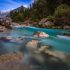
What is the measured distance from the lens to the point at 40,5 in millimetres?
115062

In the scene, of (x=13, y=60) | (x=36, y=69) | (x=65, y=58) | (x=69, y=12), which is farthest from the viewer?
(x=69, y=12)

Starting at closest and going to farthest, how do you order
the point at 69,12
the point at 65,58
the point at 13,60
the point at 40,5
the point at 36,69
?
the point at 36,69 → the point at 13,60 → the point at 65,58 → the point at 69,12 → the point at 40,5

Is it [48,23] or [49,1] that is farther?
[49,1]

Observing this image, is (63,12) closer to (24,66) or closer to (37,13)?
(37,13)

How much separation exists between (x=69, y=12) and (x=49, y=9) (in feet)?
106

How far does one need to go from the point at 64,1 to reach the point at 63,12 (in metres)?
17.4

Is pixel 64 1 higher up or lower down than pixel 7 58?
higher up

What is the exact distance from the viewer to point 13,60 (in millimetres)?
16000

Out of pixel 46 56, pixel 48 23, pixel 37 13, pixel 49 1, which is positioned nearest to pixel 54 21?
pixel 48 23

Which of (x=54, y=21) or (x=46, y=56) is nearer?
(x=46, y=56)

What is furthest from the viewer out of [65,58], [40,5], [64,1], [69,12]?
[40,5]

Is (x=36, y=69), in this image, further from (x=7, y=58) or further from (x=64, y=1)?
(x=64, y=1)

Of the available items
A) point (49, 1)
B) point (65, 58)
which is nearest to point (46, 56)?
point (65, 58)

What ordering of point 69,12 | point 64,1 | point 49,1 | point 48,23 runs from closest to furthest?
point 69,12 → point 48,23 → point 64,1 → point 49,1
